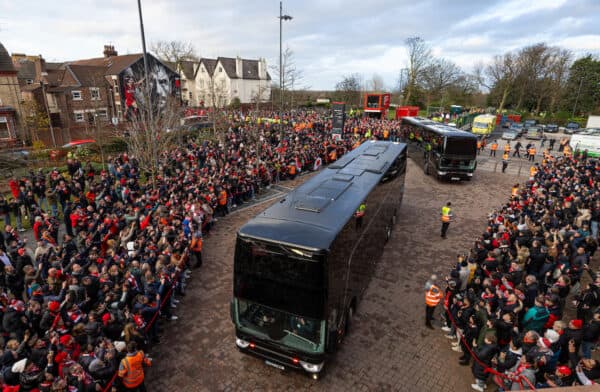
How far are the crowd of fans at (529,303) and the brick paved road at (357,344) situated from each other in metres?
0.82

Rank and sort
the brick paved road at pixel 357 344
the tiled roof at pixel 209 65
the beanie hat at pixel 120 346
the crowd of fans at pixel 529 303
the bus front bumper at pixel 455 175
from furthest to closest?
1. the tiled roof at pixel 209 65
2. the bus front bumper at pixel 455 175
3. the brick paved road at pixel 357 344
4. the beanie hat at pixel 120 346
5. the crowd of fans at pixel 529 303

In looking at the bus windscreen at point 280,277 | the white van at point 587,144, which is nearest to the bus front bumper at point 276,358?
the bus windscreen at point 280,277

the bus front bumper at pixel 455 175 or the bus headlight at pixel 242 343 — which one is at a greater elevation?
the bus front bumper at pixel 455 175

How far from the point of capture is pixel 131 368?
5797 mm

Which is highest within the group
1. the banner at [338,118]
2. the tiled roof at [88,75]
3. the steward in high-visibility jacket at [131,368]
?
the tiled roof at [88,75]

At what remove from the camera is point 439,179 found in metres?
21.8

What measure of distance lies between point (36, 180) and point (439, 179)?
72.7 ft

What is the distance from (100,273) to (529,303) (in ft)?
34.3

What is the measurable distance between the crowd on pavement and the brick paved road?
0.66 metres

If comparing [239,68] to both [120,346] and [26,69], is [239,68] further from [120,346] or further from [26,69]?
[120,346]

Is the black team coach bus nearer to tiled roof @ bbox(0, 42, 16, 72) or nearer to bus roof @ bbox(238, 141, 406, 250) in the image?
bus roof @ bbox(238, 141, 406, 250)

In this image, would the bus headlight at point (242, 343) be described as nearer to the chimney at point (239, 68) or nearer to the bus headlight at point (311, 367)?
the bus headlight at point (311, 367)

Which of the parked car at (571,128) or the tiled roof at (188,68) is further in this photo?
the tiled roof at (188,68)

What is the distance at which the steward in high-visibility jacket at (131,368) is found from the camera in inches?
228
